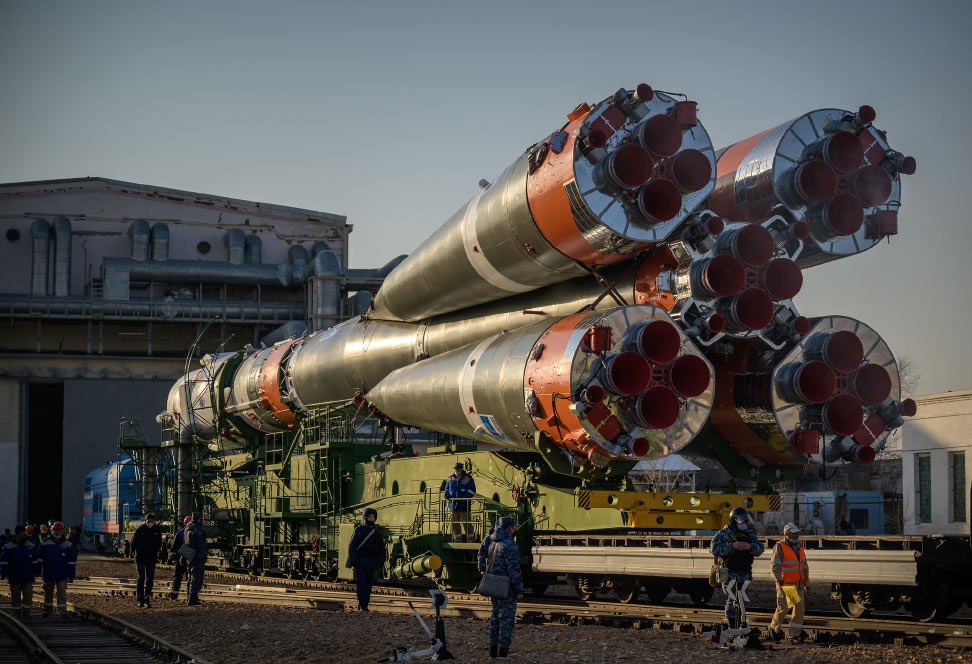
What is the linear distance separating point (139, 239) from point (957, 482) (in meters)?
36.2

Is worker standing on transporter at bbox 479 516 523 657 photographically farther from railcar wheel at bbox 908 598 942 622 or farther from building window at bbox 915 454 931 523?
building window at bbox 915 454 931 523

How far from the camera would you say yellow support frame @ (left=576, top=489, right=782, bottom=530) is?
15.1 meters

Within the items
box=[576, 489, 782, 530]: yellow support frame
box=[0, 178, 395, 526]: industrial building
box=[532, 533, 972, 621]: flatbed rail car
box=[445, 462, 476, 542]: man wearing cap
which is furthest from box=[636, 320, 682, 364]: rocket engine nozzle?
box=[0, 178, 395, 526]: industrial building

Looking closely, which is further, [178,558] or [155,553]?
[178,558]

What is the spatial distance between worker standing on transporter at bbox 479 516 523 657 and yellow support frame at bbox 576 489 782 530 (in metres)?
4.04

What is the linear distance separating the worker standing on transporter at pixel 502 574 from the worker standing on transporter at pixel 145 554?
8.69m

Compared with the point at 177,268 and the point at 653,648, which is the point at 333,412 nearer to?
the point at 653,648

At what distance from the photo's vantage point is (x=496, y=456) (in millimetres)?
18062

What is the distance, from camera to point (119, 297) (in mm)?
48156

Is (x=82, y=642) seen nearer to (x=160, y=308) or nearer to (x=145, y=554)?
(x=145, y=554)

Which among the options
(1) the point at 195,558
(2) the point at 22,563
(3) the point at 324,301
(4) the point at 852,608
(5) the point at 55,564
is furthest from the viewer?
(3) the point at 324,301

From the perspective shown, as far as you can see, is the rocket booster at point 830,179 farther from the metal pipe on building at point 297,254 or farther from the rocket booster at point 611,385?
the metal pipe on building at point 297,254

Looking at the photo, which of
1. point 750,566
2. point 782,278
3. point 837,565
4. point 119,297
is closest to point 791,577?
point 750,566

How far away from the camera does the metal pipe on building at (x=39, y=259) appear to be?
48.6 m
